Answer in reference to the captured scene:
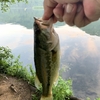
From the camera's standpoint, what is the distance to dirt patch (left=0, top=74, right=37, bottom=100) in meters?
5.64

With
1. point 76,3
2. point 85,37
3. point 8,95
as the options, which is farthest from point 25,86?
point 85,37

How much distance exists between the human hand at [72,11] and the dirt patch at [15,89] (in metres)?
4.60

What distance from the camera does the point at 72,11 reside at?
3.57ft

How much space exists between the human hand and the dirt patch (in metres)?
4.60

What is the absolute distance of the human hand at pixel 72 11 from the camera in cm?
93

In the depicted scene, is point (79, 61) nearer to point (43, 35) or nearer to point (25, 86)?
point (25, 86)

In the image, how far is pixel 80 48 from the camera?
11.5m

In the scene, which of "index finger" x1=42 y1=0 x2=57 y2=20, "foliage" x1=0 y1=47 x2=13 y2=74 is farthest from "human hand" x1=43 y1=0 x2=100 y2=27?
"foliage" x1=0 y1=47 x2=13 y2=74

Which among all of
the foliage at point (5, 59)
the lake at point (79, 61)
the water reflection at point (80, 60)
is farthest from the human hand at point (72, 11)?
the foliage at point (5, 59)

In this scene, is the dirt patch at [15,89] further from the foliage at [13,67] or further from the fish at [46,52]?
the fish at [46,52]

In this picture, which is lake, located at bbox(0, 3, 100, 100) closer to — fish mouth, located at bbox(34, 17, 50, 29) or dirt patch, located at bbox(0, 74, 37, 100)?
dirt patch, located at bbox(0, 74, 37, 100)

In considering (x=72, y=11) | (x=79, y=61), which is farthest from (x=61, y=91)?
(x=79, y=61)

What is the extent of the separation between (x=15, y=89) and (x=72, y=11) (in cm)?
514

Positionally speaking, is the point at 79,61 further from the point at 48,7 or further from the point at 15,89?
the point at 48,7
